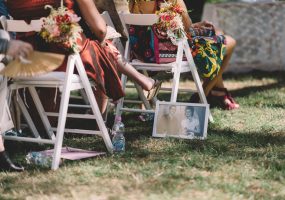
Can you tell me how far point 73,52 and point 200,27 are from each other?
1.93 m

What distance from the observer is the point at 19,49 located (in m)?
3.44

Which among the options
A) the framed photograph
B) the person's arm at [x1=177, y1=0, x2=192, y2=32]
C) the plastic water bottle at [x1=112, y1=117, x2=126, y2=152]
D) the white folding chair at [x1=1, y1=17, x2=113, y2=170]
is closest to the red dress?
the white folding chair at [x1=1, y1=17, x2=113, y2=170]

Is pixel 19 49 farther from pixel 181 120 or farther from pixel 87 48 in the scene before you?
pixel 181 120

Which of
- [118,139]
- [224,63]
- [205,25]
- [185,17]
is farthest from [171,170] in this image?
[224,63]

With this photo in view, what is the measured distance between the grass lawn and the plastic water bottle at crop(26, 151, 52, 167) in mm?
50

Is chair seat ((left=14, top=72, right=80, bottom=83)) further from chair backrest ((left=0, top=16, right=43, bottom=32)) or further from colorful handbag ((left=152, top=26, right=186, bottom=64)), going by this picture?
colorful handbag ((left=152, top=26, right=186, bottom=64))

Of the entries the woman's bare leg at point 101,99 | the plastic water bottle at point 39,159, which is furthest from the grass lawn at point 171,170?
the woman's bare leg at point 101,99

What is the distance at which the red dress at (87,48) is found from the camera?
14.0ft

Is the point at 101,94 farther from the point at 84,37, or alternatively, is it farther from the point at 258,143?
the point at 258,143

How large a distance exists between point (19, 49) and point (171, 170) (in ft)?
3.73

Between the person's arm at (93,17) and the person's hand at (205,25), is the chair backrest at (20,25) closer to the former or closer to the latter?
the person's arm at (93,17)

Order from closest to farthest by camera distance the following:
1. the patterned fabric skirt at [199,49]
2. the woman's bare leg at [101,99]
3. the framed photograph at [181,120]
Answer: the framed photograph at [181,120], the woman's bare leg at [101,99], the patterned fabric skirt at [199,49]

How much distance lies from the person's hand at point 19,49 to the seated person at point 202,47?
1.97m

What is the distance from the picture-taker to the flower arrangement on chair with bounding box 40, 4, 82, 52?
13.0ft
